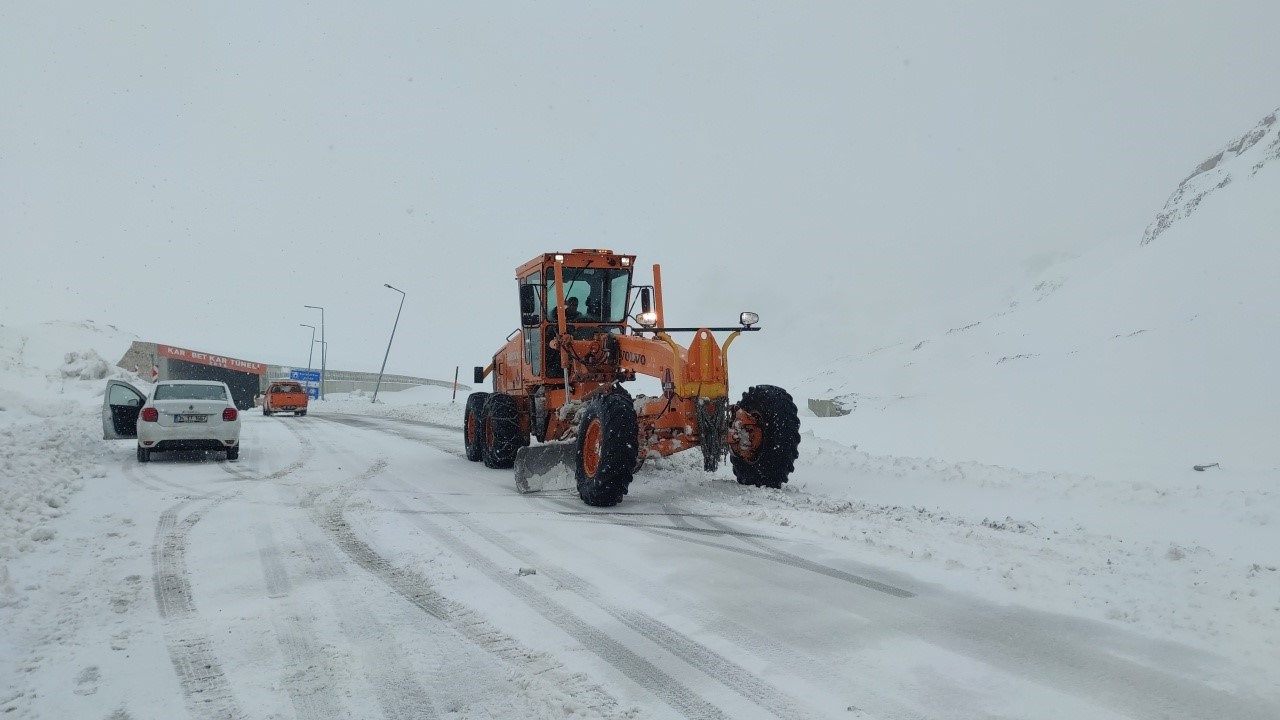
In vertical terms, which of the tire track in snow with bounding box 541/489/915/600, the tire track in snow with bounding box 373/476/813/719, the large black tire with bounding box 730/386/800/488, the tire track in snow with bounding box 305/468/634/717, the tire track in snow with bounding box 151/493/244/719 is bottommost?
the tire track in snow with bounding box 151/493/244/719

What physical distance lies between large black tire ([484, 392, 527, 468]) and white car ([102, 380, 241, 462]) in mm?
4404

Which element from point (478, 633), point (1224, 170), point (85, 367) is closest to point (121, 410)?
point (478, 633)

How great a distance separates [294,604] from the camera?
4695 mm

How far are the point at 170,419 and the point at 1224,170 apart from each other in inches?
1884

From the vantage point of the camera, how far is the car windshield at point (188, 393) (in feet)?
42.9

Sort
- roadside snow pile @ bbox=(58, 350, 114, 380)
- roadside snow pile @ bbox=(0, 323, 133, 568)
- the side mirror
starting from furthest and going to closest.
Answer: roadside snow pile @ bbox=(58, 350, 114, 380) < the side mirror < roadside snow pile @ bbox=(0, 323, 133, 568)

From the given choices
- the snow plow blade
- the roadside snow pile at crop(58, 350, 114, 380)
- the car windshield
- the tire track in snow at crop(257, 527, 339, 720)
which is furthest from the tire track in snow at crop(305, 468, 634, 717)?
the roadside snow pile at crop(58, 350, 114, 380)

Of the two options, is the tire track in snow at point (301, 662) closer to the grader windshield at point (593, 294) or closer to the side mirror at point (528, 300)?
the grader windshield at point (593, 294)

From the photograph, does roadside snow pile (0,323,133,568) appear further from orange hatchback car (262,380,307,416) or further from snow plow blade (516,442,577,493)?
orange hatchback car (262,380,307,416)

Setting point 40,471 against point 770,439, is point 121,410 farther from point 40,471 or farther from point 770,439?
point 770,439

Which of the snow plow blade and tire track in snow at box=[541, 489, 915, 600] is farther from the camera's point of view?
the snow plow blade

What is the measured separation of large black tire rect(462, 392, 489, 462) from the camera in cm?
1278

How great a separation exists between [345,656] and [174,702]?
2.43ft

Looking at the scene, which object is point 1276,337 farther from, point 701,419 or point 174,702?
point 174,702
